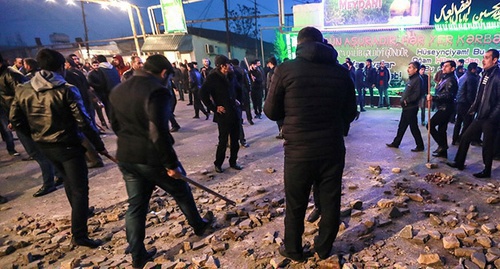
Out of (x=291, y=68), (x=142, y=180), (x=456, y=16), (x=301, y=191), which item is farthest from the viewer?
(x=456, y=16)

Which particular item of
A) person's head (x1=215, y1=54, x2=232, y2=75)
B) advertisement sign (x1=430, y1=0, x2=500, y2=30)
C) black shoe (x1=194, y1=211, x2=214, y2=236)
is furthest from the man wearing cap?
advertisement sign (x1=430, y1=0, x2=500, y2=30)

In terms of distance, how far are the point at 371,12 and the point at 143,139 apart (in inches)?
415

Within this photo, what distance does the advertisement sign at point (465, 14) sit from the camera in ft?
27.9

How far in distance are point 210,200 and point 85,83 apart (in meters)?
4.76

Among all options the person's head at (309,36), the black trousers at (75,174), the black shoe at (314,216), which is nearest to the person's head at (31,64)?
the black trousers at (75,174)

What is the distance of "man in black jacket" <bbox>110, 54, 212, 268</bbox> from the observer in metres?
2.29

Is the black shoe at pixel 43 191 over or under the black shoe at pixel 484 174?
over

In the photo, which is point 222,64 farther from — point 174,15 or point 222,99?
point 174,15

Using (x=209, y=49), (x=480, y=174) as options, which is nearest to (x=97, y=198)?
(x=480, y=174)

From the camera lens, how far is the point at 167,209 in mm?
3746

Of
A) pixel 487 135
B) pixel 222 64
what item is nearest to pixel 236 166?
pixel 222 64

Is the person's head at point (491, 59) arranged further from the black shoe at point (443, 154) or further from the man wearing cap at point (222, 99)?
the man wearing cap at point (222, 99)

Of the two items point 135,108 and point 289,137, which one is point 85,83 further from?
point 289,137

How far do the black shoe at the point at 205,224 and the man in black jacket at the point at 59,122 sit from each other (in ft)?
3.60
